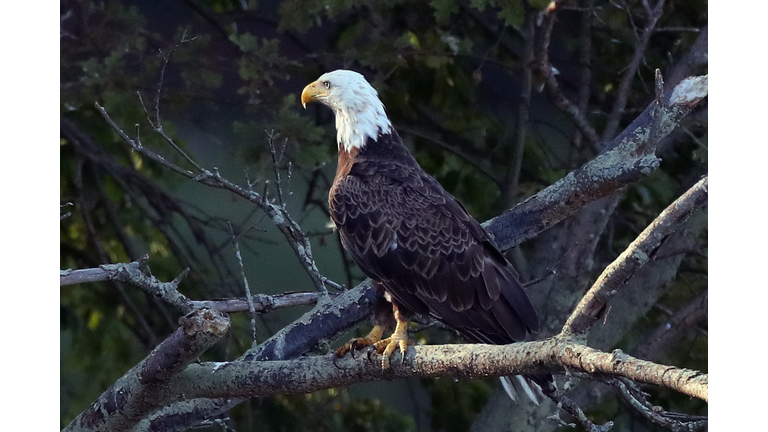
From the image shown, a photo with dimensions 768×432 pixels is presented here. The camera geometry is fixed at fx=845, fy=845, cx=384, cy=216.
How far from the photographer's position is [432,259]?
8.44 feet

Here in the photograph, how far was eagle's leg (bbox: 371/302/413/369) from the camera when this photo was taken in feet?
7.67

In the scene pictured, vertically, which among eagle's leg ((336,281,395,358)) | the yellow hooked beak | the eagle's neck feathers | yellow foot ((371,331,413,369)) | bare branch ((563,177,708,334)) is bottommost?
bare branch ((563,177,708,334))

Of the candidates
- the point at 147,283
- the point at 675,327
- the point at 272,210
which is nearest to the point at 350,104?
the point at 272,210

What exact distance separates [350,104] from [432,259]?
27.3 inches

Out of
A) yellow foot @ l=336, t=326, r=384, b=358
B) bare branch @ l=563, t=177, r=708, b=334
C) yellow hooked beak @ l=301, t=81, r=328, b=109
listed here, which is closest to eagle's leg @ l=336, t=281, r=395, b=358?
yellow foot @ l=336, t=326, r=384, b=358

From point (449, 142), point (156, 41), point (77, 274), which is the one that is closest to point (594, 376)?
point (77, 274)

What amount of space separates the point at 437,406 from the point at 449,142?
1083 mm

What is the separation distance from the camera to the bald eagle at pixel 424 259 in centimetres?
255

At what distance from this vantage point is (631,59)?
133 inches

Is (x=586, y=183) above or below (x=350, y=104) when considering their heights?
below

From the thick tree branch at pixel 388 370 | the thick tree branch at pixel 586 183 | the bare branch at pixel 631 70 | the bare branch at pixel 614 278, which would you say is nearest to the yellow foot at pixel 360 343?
the thick tree branch at pixel 388 370

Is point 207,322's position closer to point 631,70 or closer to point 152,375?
point 152,375

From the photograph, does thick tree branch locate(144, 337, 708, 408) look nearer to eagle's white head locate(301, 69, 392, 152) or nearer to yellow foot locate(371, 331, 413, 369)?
yellow foot locate(371, 331, 413, 369)

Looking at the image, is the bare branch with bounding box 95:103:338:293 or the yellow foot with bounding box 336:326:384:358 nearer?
the yellow foot with bounding box 336:326:384:358
